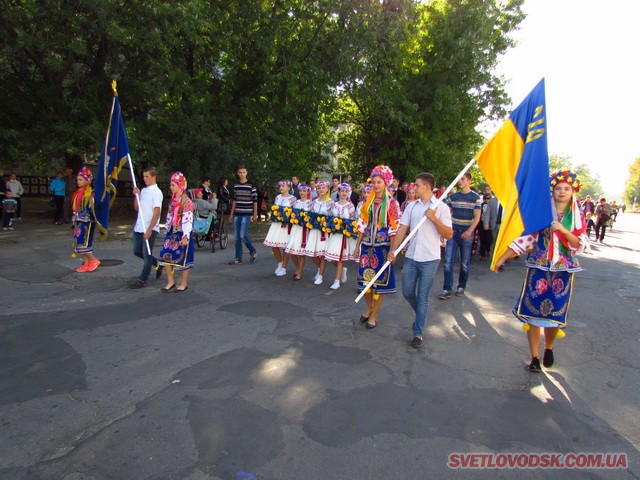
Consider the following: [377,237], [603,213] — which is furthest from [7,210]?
[603,213]

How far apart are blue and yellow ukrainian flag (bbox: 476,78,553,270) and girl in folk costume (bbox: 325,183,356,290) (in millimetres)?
3085

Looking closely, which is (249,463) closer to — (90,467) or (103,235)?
(90,467)

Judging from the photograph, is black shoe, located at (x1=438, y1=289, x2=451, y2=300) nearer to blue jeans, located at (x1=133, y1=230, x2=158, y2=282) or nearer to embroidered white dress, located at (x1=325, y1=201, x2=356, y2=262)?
embroidered white dress, located at (x1=325, y1=201, x2=356, y2=262)

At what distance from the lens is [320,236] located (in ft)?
25.4

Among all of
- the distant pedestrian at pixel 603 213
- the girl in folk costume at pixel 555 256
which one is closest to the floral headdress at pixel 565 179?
the girl in folk costume at pixel 555 256

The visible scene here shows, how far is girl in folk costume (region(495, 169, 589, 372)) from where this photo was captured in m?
4.00

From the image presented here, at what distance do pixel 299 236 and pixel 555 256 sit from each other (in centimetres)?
Result: 473

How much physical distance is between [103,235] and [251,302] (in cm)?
363

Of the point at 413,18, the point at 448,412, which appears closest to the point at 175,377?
the point at 448,412

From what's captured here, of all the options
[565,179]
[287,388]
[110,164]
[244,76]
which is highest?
[244,76]

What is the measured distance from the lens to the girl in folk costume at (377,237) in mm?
5305

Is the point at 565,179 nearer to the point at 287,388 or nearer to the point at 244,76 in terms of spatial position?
the point at 287,388

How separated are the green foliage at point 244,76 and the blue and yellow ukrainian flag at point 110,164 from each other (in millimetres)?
4911

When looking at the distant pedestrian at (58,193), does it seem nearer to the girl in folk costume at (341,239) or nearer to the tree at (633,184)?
the girl in folk costume at (341,239)
